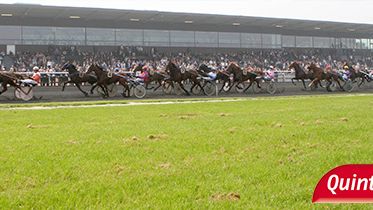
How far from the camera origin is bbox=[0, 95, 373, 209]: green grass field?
16.1 feet

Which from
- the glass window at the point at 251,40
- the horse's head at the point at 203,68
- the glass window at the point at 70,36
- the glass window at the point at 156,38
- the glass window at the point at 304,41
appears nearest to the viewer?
the horse's head at the point at 203,68

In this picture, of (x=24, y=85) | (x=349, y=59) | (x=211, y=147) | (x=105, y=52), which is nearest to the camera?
(x=211, y=147)

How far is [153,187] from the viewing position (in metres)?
5.38

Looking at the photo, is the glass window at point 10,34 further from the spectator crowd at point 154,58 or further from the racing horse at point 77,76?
the racing horse at point 77,76

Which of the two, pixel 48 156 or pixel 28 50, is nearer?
pixel 48 156

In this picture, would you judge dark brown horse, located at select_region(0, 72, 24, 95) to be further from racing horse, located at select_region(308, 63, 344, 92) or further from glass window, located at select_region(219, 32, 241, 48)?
glass window, located at select_region(219, 32, 241, 48)

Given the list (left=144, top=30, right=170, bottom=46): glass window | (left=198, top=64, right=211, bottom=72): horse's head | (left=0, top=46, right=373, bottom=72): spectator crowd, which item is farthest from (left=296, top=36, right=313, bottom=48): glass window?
(left=198, top=64, right=211, bottom=72): horse's head

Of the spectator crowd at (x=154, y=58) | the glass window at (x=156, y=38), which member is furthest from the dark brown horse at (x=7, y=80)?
the glass window at (x=156, y=38)

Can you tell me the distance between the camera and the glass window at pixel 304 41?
66.7 metres

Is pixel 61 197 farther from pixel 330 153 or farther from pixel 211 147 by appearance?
pixel 330 153

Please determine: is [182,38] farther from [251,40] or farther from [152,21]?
[251,40]

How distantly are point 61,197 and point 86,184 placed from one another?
541 mm

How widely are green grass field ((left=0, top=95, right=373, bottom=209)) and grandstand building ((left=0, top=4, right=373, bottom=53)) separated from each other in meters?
38.6

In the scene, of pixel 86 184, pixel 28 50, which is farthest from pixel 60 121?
pixel 28 50
